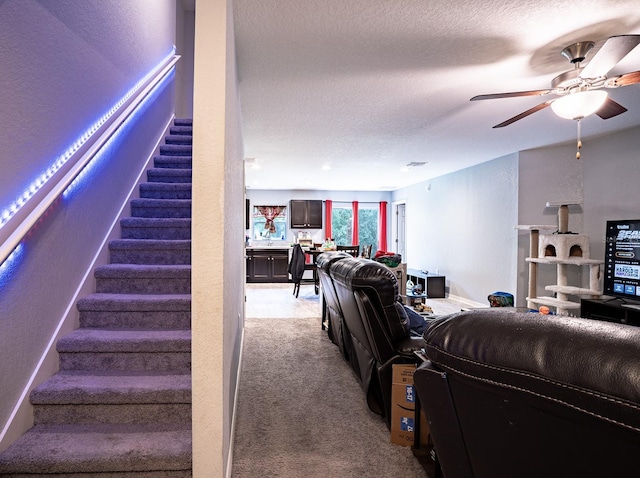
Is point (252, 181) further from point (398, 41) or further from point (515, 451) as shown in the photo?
point (515, 451)

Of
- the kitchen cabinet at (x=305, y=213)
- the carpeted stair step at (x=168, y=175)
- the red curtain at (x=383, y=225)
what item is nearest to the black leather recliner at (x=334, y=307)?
the carpeted stair step at (x=168, y=175)

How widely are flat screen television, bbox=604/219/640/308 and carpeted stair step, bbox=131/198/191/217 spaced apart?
4518 mm

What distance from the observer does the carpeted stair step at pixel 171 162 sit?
380 cm

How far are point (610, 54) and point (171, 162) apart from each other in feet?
12.1

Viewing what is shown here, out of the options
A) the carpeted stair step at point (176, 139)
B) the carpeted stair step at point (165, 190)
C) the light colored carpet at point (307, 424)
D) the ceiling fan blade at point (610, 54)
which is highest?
the carpeted stair step at point (176, 139)

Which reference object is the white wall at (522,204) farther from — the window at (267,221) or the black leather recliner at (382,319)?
the window at (267,221)

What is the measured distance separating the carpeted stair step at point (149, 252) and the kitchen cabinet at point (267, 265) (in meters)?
5.66

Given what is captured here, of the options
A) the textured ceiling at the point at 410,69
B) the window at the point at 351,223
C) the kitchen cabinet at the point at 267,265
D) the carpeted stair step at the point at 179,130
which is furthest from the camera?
the window at the point at 351,223

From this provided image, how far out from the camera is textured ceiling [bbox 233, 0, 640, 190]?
202cm

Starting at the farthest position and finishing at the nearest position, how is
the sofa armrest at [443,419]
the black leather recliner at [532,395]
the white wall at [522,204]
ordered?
the white wall at [522,204]
the sofa armrest at [443,419]
the black leather recliner at [532,395]

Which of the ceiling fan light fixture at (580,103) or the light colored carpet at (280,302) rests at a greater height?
the ceiling fan light fixture at (580,103)

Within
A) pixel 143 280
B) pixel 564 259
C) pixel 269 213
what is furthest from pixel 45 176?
pixel 269 213

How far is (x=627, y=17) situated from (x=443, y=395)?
259 cm

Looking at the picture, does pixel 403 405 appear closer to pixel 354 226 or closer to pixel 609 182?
pixel 609 182
